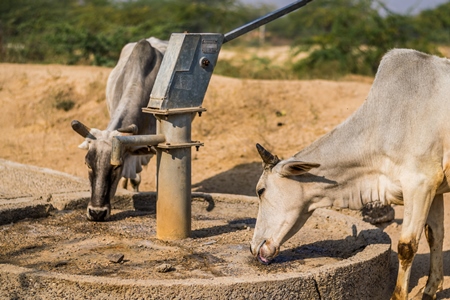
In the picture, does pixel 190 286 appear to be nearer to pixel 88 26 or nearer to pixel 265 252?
pixel 265 252

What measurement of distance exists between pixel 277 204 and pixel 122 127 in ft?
7.27

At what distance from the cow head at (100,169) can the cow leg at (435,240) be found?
228 cm

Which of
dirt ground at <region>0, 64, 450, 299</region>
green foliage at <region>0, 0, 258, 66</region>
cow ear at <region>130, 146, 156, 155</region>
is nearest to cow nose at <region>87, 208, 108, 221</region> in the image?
cow ear at <region>130, 146, 156, 155</region>

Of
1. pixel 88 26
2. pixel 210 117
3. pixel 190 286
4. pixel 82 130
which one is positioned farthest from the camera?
pixel 88 26

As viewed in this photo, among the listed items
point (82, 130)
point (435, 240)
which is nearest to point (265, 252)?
point (435, 240)

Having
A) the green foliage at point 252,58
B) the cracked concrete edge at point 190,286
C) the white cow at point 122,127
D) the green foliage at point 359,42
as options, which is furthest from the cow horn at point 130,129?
the green foliage at point 359,42

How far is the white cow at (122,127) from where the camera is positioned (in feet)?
19.4

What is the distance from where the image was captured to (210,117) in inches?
434

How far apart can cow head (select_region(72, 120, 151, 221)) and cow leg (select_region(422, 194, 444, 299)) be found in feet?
7.49

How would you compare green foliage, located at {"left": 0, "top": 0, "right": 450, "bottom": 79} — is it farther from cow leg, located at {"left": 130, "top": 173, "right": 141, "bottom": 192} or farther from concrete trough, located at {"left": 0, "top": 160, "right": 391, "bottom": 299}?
concrete trough, located at {"left": 0, "top": 160, "right": 391, "bottom": 299}

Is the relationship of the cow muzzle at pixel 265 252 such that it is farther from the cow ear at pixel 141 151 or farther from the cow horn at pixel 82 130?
the cow horn at pixel 82 130

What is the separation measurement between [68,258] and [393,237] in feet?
10.9

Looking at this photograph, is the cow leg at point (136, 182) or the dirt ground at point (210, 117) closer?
the cow leg at point (136, 182)

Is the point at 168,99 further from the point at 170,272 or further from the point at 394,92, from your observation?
the point at 394,92
